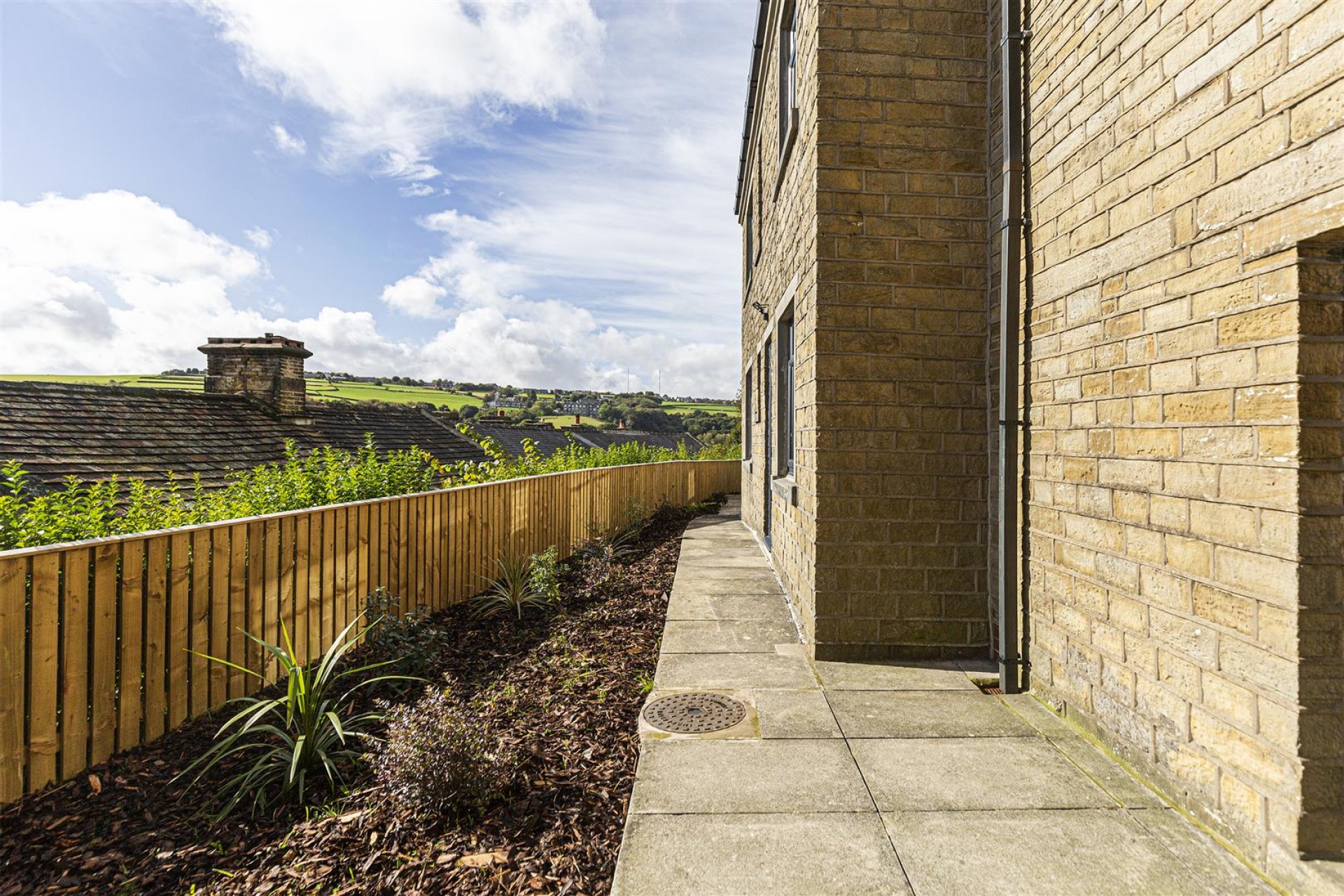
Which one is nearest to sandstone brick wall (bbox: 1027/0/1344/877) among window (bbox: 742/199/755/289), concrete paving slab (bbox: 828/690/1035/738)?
concrete paving slab (bbox: 828/690/1035/738)

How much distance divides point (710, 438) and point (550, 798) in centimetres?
2090

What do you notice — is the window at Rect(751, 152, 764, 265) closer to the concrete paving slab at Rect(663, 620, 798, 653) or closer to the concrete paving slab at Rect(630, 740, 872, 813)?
the concrete paving slab at Rect(663, 620, 798, 653)

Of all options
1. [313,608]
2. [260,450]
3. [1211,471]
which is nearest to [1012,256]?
[1211,471]

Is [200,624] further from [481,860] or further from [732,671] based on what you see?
[732,671]

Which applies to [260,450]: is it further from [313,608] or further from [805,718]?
[805,718]

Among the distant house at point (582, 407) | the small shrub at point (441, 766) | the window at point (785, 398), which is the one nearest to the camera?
the small shrub at point (441, 766)

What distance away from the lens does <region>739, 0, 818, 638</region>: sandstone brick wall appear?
4375mm

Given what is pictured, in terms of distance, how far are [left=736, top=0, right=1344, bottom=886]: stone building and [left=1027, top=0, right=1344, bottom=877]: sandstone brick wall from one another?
11 millimetres

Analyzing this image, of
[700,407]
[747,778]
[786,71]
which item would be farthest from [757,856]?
[700,407]

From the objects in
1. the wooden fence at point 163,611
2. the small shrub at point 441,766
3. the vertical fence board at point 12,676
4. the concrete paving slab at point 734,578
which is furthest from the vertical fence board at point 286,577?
the concrete paving slab at point 734,578

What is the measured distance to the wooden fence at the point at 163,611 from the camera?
258 cm

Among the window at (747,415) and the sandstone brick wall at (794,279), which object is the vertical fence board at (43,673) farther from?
the window at (747,415)

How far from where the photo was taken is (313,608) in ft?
13.0

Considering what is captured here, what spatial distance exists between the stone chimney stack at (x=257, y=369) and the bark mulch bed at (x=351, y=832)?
11710 mm
